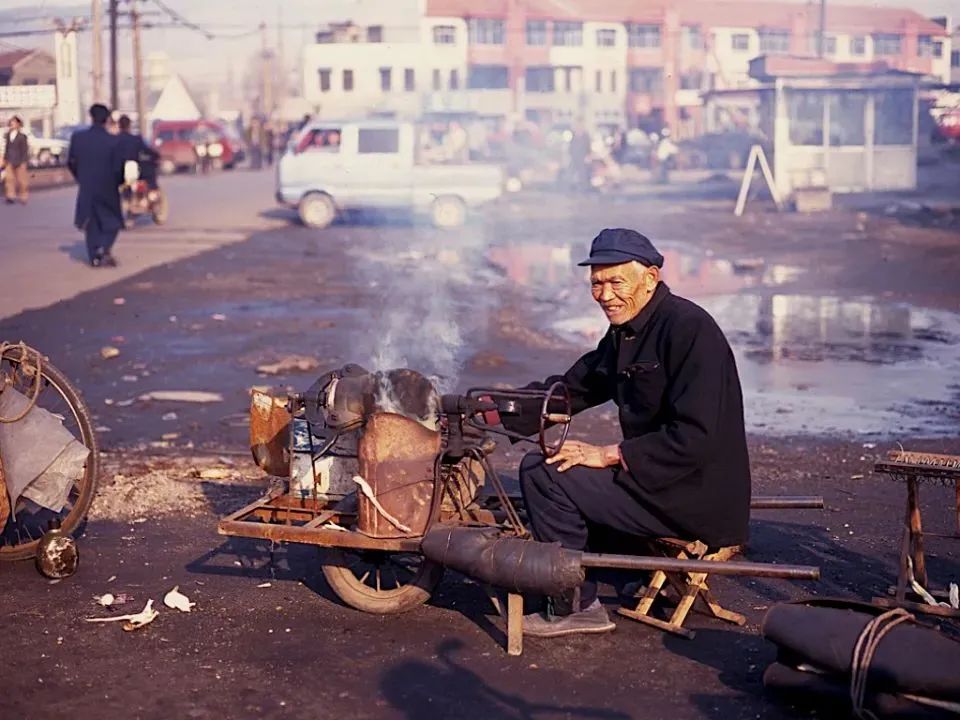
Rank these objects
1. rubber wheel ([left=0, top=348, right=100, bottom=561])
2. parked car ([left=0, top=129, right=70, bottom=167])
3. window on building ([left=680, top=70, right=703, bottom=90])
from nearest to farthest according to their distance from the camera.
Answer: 1. rubber wheel ([left=0, top=348, right=100, bottom=561])
2. parked car ([left=0, top=129, right=70, bottom=167])
3. window on building ([left=680, top=70, right=703, bottom=90])

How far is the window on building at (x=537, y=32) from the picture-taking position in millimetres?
69938

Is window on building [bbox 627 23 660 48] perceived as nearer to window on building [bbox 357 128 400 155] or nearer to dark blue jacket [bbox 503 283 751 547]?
window on building [bbox 357 128 400 155]

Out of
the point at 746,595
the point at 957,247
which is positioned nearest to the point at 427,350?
the point at 746,595

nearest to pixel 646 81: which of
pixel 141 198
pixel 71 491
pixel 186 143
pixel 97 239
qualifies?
pixel 186 143

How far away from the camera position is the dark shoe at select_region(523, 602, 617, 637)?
14.8 ft

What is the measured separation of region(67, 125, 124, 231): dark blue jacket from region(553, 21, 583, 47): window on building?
184 feet

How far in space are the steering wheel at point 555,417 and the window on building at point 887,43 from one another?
4159 cm

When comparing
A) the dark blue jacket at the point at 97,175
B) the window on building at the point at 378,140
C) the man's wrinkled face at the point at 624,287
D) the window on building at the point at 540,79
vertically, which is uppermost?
the window on building at the point at 540,79

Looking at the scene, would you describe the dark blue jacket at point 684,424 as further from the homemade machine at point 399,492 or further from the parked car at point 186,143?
the parked car at point 186,143

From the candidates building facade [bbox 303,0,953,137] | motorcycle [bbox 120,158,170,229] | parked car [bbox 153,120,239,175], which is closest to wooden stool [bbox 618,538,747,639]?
motorcycle [bbox 120,158,170,229]

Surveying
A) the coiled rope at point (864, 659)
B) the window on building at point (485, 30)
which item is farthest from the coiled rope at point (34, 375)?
the window on building at point (485, 30)

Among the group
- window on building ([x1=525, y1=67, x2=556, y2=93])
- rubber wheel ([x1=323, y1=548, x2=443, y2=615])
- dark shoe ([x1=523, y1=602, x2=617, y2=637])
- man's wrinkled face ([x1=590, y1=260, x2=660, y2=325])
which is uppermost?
window on building ([x1=525, y1=67, x2=556, y2=93])

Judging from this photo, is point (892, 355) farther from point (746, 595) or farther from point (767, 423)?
point (746, 595)

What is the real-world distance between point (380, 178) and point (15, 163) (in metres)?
9.45
